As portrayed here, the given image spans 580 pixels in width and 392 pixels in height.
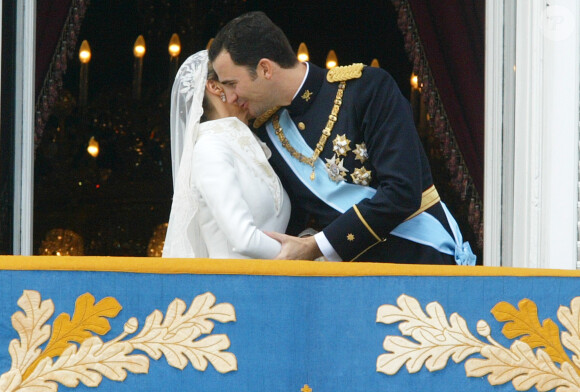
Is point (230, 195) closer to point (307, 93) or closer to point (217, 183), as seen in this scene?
point (217, 183)

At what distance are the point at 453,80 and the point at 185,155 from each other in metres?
2.15

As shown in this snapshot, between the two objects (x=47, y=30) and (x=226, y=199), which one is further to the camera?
(x=47, y=30)

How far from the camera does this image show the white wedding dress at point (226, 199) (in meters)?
3.34

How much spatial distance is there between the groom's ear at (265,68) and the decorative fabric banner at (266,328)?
3.00 feet

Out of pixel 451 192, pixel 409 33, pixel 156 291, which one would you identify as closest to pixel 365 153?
pixel 156 291

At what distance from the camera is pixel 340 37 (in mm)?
7379

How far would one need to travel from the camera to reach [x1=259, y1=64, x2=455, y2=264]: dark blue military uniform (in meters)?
3.32

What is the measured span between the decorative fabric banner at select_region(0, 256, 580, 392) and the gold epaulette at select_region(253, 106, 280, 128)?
0.95 m

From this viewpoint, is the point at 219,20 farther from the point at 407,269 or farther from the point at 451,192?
the point at 407,269

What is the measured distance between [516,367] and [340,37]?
478cm

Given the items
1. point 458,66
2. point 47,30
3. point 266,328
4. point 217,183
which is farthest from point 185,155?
point 458,66

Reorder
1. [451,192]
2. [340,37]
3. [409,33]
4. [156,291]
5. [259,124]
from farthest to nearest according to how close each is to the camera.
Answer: [340,37]
[451,192]
[409,33]
[259,124]
[156,291]

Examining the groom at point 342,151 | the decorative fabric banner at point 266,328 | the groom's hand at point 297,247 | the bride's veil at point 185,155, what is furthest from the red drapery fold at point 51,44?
the decorative fabric banner at point 266,328

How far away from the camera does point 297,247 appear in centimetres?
338
